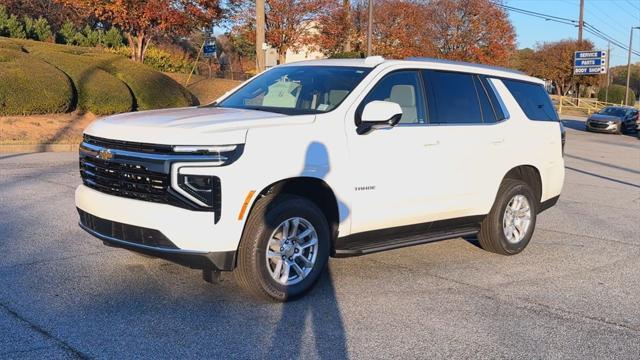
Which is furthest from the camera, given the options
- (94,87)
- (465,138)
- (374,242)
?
(94,87)

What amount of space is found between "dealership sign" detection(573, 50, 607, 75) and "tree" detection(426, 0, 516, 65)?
19.6 m

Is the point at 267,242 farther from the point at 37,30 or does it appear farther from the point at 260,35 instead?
the point at 37,30

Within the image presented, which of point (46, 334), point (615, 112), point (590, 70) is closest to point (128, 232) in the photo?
point (46, 334)

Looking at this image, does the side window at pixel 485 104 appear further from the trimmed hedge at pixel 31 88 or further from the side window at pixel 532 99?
the trimmed hedge at pixel 31 88

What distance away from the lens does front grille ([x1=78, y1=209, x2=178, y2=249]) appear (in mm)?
4734

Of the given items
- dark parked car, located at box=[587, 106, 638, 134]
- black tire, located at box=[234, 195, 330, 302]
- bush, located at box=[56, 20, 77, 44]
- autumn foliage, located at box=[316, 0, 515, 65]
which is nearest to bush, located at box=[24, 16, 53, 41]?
bush, located at box=[56, 20, 77, 44]

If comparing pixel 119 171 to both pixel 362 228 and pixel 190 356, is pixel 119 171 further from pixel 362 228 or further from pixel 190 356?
pixel 362 228

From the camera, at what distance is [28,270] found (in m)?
5.81

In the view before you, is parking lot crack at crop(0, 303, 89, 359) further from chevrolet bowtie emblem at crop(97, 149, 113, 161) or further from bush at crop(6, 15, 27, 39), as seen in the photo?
bush at crop(6, 15, 27, 39)

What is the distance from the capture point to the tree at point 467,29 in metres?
35.7

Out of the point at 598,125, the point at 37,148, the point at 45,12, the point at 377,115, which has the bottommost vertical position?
the point at 37,148

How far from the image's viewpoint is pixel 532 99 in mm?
7582

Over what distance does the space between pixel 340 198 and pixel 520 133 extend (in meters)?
2.74

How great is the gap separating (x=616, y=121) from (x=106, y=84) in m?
26.6
